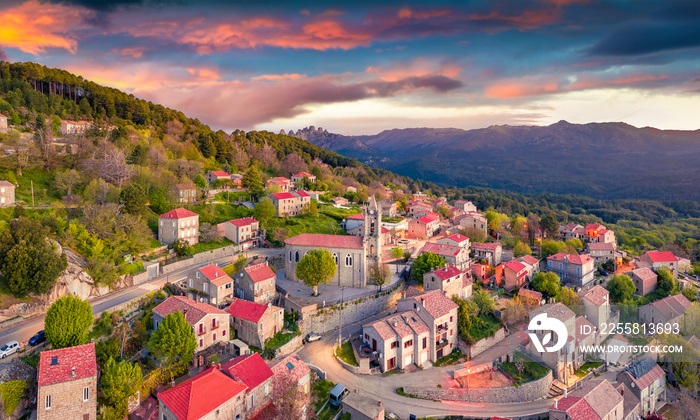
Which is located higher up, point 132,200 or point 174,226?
point 132,200

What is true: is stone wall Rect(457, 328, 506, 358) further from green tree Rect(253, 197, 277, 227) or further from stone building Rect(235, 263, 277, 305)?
green tree Rect(253, 197, 277, 227)

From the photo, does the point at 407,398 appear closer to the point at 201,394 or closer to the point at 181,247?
the point at 201,394

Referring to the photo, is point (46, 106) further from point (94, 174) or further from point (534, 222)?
point (534, 222)

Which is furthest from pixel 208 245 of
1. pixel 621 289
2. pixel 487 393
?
pixel 621 289

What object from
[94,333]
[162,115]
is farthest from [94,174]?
[162,115]

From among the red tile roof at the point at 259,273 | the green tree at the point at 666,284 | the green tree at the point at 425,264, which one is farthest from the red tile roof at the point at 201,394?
the green tree at the point at 666,284
